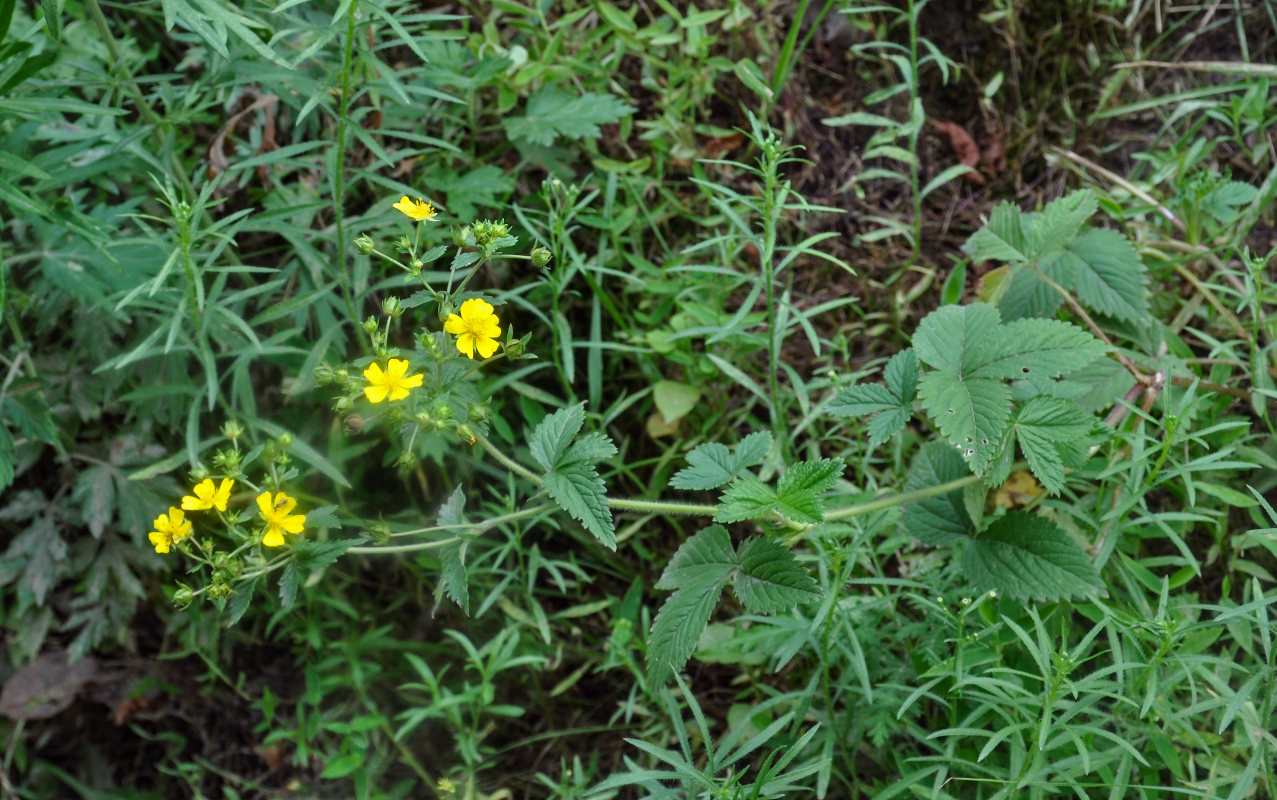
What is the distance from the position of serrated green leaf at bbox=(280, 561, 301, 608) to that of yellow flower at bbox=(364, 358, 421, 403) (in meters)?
0.29

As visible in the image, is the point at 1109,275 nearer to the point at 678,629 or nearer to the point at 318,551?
the point at 678,629

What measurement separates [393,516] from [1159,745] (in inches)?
61.2

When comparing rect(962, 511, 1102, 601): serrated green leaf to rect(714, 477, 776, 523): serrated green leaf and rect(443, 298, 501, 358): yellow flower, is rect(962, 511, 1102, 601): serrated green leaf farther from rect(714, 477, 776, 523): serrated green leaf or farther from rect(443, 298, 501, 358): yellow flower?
rect(443, 298, 501, 358): yellow flower

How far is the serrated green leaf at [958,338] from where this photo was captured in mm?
1511

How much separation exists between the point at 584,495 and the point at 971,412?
615 mm

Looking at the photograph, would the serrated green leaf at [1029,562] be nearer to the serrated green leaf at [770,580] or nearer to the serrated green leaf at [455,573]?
the serrated green leaf at [770,580]

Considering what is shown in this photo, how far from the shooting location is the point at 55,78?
1.95 m

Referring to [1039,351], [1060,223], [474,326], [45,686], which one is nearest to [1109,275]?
[1060,223]

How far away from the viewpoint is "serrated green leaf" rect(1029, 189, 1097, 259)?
185cm

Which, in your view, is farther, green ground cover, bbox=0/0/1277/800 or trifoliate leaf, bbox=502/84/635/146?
trifoliate leaf, bbox=502/84/635/146

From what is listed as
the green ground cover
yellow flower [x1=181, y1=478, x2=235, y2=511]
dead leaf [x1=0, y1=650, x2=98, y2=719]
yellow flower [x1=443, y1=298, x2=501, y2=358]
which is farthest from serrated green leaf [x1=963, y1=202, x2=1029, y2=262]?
dead leaf [x1=0, y1=650, x2=98, y2=719]

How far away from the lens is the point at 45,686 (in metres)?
2.32

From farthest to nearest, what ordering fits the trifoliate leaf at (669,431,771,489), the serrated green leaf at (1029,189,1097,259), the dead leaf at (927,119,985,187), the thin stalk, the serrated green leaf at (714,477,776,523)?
1. the dead leaf at (927,119,985,187)
2. the serrated green leaf at (1029,189,1097,259)
3. the thin stalk
4. the trifoliate leaf at (669,431,771,489)
5. the serrated green leaf at (714,477,776,523)

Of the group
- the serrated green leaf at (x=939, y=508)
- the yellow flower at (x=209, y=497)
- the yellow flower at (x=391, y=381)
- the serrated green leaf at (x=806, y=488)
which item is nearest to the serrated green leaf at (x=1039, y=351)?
the serrated green leaf at (x=939, y=508)
